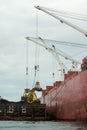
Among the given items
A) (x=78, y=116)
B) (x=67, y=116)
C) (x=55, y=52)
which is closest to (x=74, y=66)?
(x=55, y=52)

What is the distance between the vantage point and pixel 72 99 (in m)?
50.6

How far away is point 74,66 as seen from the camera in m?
67.2

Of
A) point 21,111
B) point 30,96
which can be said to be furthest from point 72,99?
point 30,96

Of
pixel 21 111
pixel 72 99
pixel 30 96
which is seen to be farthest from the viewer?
pixel 30 96

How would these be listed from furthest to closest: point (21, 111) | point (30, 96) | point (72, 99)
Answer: point (30, 96), point (21, 111), point (72, 99)

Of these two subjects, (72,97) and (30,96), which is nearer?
(72,97)

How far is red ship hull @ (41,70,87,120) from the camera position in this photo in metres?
45.6

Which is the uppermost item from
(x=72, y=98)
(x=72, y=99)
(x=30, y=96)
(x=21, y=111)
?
(x=30, y=96)

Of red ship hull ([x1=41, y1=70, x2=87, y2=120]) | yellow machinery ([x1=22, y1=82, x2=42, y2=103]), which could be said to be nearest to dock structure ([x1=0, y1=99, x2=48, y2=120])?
red ship hull ([x1=41, y1=70, x2=87, y2=120])

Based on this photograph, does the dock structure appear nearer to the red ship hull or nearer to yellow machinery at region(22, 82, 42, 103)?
the red ship hull

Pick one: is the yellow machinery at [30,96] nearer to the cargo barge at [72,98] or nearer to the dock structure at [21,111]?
the cargo barge at [72,98]

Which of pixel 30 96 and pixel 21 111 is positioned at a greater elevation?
pixel 30 96

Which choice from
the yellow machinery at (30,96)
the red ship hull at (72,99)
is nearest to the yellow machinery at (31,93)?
the yellow machinery at (30,96)

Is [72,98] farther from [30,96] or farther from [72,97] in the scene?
[30,96]
